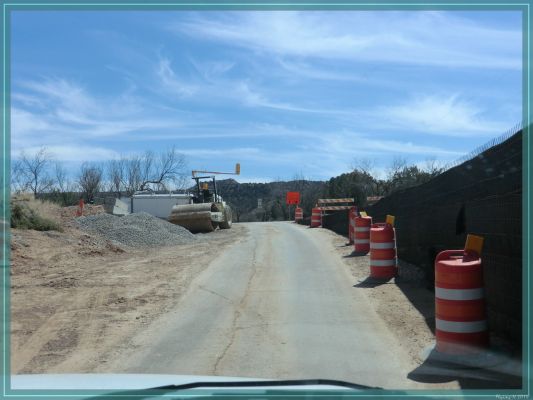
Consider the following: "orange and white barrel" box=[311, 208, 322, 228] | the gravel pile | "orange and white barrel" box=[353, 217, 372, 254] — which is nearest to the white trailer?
"orange and white barrel" box=[311, 208, 322, 228]

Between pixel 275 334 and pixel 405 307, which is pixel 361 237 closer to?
pixel 405 307

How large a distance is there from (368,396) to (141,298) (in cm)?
825

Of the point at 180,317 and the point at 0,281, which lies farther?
the point at 0,281

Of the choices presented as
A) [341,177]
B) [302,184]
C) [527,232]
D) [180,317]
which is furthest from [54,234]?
[302,184]

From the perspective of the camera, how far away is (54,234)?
1897 cm

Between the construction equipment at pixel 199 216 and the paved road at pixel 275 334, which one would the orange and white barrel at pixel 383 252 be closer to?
the paved road at pixel 275 334

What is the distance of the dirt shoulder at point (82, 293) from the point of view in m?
7.34

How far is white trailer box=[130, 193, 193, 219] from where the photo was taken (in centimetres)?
3800

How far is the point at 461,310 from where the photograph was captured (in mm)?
6461

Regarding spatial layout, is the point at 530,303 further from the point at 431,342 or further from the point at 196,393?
the point at 196,393

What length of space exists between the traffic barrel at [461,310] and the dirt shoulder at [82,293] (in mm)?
3963

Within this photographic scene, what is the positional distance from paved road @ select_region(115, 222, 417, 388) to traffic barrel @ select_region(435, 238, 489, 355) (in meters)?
0.57

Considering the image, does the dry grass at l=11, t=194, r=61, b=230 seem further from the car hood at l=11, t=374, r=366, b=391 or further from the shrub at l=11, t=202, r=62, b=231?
the car hood at l=11, t=374, r=366, b=391

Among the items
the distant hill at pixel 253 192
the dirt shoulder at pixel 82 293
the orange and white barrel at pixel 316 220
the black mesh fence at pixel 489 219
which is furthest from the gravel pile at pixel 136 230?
the distant hill at pixel 253 192
